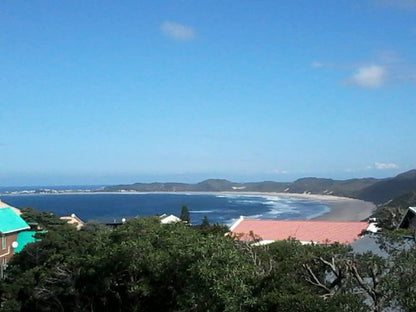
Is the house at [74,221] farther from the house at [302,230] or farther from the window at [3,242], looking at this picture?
the house at [302,230]

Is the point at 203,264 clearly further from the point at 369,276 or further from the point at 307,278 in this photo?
the point at 369,276

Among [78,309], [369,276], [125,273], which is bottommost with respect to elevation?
[78,309]

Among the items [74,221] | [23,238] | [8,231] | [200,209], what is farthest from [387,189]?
[8,231]

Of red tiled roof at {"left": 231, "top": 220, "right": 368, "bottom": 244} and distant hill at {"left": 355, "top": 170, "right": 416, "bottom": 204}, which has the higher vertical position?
distant hill at {"left": 355, "top": 170, "right": 416, "bottom": 204}

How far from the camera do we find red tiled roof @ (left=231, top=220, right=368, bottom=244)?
121 ft

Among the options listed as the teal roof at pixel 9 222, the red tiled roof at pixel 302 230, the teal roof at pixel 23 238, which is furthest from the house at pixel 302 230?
the teal roof at pixel 9 222

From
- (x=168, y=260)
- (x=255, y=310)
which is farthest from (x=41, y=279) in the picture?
(x=255, y=310)

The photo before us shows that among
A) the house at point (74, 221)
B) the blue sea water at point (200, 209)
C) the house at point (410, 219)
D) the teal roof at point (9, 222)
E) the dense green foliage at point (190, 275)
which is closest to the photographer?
the dense green foliage at point (190, 275)

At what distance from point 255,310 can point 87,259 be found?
8437 millimetres

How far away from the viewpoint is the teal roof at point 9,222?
32.0 meters

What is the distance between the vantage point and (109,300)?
17859 mm

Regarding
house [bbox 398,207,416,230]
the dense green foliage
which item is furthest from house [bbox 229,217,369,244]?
the dense green foliage

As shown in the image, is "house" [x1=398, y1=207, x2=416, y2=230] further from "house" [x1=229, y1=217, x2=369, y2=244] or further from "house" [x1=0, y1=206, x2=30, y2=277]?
"house" [x1=0, y1=206, x2=30, y2=277]

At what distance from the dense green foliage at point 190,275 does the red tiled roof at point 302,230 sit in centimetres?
1834
